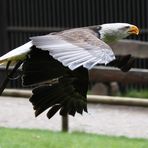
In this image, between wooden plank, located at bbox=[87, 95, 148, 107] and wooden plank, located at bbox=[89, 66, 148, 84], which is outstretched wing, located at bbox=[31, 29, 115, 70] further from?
wooden plank, located at bbox=[89, 66, 148, 84]

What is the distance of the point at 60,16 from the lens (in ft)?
49.8

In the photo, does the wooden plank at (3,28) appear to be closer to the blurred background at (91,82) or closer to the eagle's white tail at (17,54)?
the blurred background at (91,82)

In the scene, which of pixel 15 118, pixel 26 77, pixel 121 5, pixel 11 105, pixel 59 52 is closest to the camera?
pixel 59 52

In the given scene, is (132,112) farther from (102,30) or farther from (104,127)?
(102,30)

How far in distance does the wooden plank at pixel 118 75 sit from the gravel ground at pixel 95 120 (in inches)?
26.6

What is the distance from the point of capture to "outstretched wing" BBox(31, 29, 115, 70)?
4.77 metres

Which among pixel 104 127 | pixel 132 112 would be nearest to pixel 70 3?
pixel 132 112

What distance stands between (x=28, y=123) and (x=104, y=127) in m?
1.31

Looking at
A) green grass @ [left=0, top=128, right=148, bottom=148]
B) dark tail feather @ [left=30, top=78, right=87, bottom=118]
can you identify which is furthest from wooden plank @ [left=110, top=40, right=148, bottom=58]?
dark tail feather @ [left=30, top=78, right=87, bottom=118]

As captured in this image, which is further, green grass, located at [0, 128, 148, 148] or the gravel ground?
the gravel ground

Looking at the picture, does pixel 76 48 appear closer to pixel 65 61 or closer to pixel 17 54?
pixel 65 61

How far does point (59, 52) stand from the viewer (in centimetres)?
502

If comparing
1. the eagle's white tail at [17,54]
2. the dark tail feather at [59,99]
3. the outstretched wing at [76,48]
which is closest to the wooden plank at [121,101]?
the dark tail feather at [59,99]

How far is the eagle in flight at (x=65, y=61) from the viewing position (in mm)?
4949
